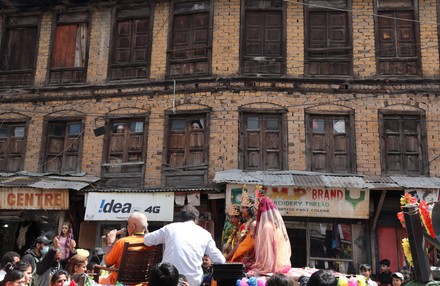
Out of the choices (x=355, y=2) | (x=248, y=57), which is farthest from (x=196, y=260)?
(x=355, y=2)

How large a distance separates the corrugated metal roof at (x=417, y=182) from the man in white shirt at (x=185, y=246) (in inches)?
322

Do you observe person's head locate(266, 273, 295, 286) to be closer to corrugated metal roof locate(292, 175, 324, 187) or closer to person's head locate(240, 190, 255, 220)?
person's head locate(240, 190, 255, 220)

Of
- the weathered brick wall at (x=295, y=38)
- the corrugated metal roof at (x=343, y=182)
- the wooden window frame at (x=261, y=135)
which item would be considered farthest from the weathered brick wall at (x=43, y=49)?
the corrugated metal roof at (x=343, y=182)

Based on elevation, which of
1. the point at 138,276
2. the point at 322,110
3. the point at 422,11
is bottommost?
the point at 138,276

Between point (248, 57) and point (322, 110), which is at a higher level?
point (248, 57)

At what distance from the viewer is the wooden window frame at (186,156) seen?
13.3m

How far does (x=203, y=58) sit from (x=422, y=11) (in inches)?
271

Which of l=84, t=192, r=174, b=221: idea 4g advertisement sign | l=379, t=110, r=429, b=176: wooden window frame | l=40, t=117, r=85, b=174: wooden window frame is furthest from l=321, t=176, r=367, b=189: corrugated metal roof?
l=40, t=117, r=85, b=174: wooden window frame

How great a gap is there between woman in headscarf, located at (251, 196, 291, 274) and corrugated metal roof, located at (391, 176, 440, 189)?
6851 mm

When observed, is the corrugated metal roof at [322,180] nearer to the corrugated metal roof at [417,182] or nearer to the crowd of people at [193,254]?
the corrugated metal roof at [417,182]

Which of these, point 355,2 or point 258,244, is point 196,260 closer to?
point 258,244

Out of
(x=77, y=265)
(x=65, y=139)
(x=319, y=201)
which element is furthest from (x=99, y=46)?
(x=77, y=265)

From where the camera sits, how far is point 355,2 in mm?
14242

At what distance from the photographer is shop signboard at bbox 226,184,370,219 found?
12.3 meters
